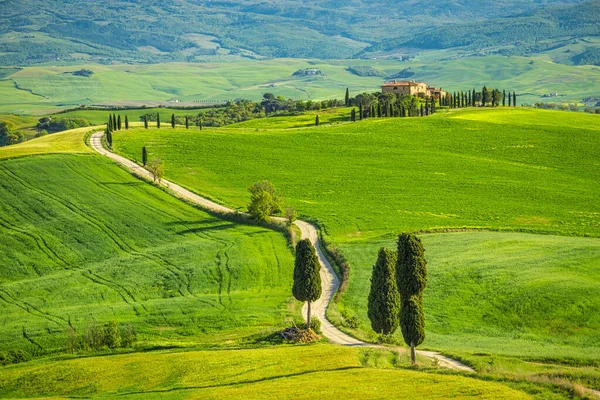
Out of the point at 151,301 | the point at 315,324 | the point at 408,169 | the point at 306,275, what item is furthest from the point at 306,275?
the point at 408,169

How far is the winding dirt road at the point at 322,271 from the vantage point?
52719mm

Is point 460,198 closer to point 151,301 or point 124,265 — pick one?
point 124,265

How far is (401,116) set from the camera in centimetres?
17588

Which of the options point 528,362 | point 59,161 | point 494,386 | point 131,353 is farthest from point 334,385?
point 59,161

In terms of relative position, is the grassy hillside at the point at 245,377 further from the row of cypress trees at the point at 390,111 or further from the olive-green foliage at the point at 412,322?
the row of cypress trees at the point at 390,111

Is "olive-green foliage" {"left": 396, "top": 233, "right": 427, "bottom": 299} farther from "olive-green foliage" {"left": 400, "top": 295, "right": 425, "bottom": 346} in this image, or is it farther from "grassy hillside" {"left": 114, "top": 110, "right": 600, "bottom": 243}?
"grassy hillside" {"left": 114, "top": 110, "right": 600, "bottom": 243}

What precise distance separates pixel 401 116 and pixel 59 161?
76.6 meters

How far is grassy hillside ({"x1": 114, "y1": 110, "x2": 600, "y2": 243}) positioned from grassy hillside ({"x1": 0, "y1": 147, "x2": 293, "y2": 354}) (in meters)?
12.5

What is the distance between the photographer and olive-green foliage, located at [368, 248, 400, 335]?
55750 mm

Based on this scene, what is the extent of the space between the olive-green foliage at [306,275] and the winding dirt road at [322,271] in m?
2.80

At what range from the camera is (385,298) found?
183 ft

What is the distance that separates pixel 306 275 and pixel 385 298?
8368mm

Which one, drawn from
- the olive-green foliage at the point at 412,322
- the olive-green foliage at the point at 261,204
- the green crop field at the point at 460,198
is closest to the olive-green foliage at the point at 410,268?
the olive-green foliage at the point at 412,322

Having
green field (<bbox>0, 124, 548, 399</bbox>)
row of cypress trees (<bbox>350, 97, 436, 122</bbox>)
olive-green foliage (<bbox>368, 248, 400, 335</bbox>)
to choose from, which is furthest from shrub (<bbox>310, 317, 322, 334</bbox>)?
row of cypress trees (<bbox>350, 97, 436, 122</bbox>)
